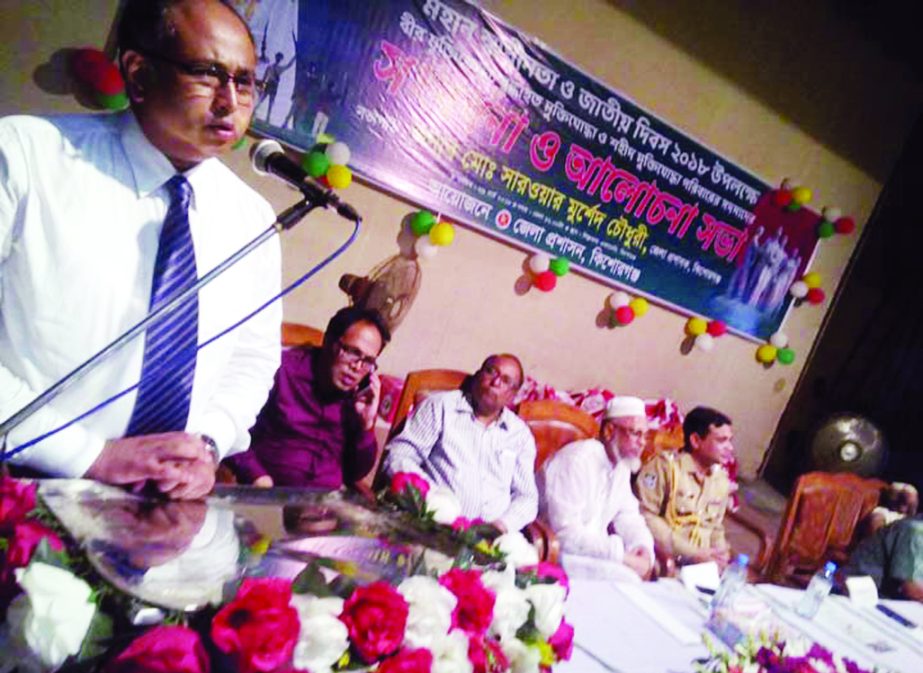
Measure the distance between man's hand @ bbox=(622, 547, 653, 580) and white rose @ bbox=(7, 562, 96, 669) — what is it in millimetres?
2426

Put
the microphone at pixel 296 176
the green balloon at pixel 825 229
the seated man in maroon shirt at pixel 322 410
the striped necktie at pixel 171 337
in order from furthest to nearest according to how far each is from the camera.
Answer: the green balloon at pixel 825 229
the seated man in maroon shirt at pixel 322 410
the striped necktie at pixel 171 337
the microphone at pixel 296 176

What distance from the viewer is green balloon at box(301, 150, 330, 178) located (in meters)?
2.91

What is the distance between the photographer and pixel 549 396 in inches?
154

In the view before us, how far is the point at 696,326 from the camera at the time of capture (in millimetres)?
4508

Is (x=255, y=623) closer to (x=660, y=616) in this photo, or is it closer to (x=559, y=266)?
(x=660, y=616)

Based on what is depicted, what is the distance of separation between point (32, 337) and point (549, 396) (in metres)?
3.08

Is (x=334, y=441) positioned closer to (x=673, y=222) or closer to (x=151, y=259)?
(x=151, y=259)

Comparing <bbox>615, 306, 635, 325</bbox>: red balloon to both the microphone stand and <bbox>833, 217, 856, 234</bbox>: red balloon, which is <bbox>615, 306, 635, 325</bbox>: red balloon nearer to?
<bbox>833, 217, 856, 234</bbox>: red balloon

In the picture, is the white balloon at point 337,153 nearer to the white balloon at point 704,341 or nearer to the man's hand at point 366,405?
the man's hand at point 366,405

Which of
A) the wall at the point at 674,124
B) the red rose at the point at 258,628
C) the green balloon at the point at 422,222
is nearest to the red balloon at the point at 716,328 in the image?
the wall at the point at 674,124

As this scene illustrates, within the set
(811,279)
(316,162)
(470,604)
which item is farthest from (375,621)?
(811,279)

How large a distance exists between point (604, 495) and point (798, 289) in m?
2.91

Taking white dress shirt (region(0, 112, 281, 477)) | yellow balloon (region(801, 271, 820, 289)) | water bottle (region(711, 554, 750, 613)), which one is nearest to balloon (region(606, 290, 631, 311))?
yellow balloon (region(801, 271, 820, 289))

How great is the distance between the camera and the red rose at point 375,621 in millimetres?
759
